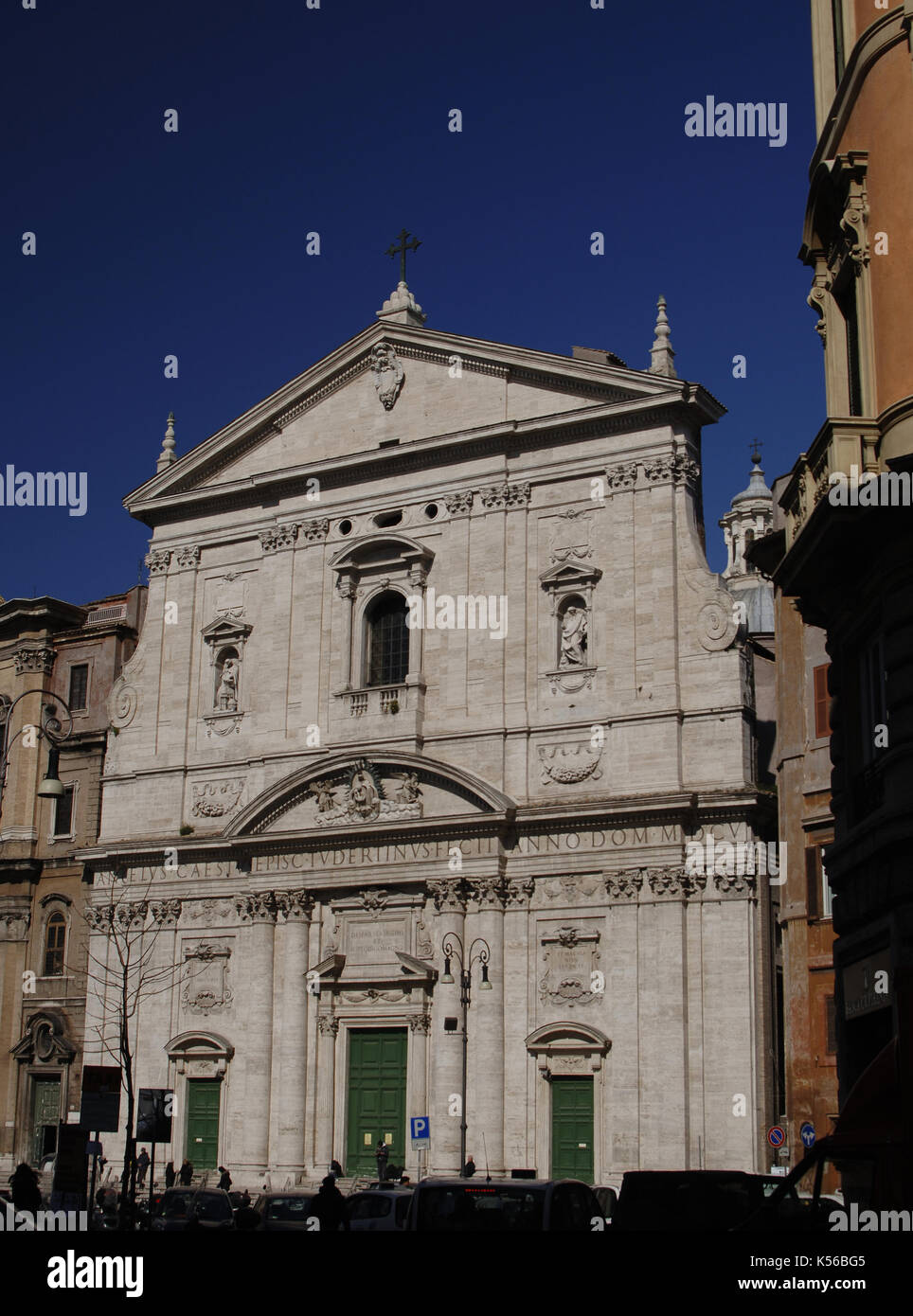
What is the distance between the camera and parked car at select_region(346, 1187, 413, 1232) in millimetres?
19094

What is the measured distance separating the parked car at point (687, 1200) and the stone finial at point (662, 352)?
24487 mm

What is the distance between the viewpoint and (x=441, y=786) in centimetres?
3700

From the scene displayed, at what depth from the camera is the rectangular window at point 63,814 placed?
4500cm

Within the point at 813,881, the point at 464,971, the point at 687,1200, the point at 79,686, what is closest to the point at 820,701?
the point at 813,881

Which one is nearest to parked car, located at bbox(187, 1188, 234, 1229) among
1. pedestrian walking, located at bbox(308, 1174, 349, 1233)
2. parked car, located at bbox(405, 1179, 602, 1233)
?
pedestrian walking, located at bbox(308, 1174, 349, 1233)

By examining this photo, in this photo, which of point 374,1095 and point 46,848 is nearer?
point 374,1095

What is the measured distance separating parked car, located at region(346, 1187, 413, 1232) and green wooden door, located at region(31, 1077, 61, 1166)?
980 inches

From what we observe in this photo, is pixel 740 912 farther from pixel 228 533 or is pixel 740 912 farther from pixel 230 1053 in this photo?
pixel 228 533

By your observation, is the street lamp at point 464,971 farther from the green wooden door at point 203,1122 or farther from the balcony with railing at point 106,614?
the balcony with railing at point 106,614

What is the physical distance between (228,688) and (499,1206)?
2597cm

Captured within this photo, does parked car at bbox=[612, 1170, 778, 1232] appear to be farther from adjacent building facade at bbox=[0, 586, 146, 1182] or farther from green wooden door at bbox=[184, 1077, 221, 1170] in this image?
adjacent building facade at bbox=[0, 586, 146, 1182]

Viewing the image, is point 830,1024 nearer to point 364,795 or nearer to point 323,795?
point 364,795
